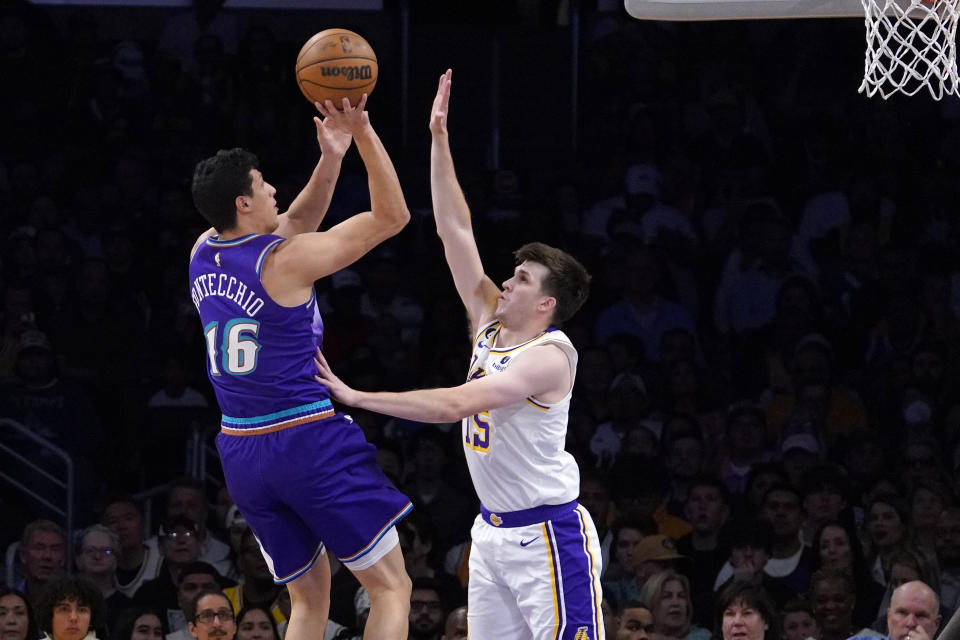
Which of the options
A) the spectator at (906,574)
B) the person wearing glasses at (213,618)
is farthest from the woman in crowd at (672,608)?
the person wearing glasses at (213,618)

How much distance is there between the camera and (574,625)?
5238mm

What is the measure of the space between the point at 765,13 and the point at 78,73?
6.77m

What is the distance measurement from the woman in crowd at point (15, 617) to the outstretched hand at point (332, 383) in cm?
298

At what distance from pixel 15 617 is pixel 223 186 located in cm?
326

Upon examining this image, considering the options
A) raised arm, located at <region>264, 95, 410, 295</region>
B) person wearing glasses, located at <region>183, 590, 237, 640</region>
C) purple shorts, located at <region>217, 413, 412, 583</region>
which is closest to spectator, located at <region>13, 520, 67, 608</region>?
person wearing glasses, located at <region>183, 590, 237, 640</region>

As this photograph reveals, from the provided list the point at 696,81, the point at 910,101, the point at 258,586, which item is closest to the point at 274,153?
the point at 696,81

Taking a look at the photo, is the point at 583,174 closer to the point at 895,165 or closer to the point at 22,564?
the point at 895,165

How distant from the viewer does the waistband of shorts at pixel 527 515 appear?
17.5ft

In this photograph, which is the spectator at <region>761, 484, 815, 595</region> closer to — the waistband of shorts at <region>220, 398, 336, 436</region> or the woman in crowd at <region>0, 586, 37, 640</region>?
the waistband of shorts at <region>220, 398, 336, 436</region>

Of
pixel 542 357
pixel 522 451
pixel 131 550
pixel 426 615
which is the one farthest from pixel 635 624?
pixel 131 550

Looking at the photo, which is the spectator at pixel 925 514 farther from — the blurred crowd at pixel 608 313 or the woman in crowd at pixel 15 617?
the woman in crowd at pixel 15 617

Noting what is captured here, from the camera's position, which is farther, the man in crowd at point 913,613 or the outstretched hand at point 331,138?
the man in crowd at point 913,613

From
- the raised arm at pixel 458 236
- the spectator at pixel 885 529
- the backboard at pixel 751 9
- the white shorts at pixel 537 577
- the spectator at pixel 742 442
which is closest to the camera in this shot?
the white shorts at pixel 537 577

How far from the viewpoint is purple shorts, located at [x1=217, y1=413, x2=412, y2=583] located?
5.01 m
